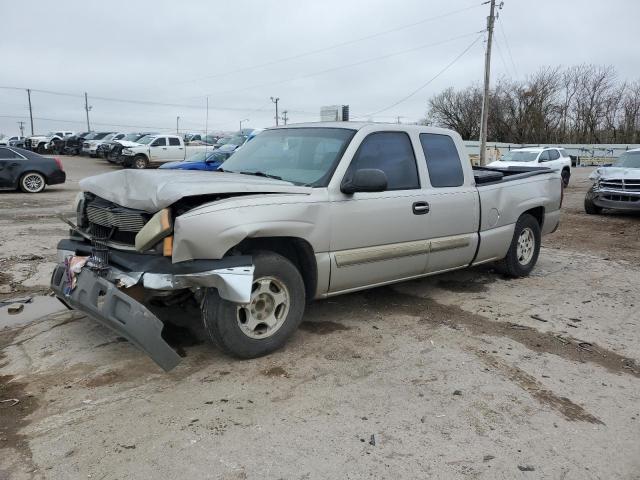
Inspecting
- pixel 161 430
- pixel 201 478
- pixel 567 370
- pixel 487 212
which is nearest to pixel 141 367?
pixel 161 430

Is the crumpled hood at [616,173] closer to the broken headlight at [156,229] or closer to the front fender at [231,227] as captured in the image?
the front fender at [231,227]

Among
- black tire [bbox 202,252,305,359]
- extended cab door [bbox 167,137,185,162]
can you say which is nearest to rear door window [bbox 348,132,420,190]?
black tire [bbox 202,252,305,359]

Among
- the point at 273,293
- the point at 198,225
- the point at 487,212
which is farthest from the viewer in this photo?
the point at 487,212

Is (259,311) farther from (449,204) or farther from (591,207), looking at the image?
(591,207)

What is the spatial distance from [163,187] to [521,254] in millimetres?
4737

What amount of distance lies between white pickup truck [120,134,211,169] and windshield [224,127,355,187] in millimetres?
22015

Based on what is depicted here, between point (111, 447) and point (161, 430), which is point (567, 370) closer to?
point (161, 430)

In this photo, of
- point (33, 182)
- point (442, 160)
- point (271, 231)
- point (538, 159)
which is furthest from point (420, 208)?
point (538, 159)

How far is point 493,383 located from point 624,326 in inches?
80.5

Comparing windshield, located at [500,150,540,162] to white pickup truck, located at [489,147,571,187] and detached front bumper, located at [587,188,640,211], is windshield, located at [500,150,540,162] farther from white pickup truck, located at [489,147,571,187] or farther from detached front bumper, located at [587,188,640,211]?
detached front bumper, located at [587,188,640,211]

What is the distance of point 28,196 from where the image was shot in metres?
15.1

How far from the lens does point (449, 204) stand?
524 centimetres

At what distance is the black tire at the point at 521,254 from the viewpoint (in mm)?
6430

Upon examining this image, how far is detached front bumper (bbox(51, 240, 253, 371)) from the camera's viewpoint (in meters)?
3.36
